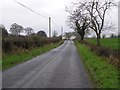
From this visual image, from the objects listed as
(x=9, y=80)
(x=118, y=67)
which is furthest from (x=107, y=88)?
(x=118, y=67)

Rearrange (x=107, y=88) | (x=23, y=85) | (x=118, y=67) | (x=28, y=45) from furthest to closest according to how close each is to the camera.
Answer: (x=28, y=45) → (x=118, y=67) → (x=23, y=85) → (x=107, y=88)

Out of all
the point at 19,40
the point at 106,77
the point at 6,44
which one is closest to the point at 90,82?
the point at 106,77

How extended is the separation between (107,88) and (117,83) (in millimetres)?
1297

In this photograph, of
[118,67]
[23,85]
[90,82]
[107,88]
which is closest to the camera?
[107,88]

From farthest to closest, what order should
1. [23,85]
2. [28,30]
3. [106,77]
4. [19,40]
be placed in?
1. [28,30]
2. [19,40]
3. [106,77]
4. [23,85]

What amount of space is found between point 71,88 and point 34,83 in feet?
6.42

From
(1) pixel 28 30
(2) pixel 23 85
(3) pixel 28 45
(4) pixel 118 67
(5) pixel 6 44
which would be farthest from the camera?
(1) pixel 28 30

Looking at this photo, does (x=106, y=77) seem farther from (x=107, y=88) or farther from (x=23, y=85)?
(x=23, y=85)

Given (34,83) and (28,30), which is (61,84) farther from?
(28,30)

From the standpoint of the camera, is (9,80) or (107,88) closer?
(107,88)

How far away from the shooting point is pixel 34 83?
42.9 ft

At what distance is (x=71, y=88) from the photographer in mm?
11953

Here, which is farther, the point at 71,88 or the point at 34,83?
the point at 34,83

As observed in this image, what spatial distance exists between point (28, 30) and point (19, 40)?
9803 centimetres
